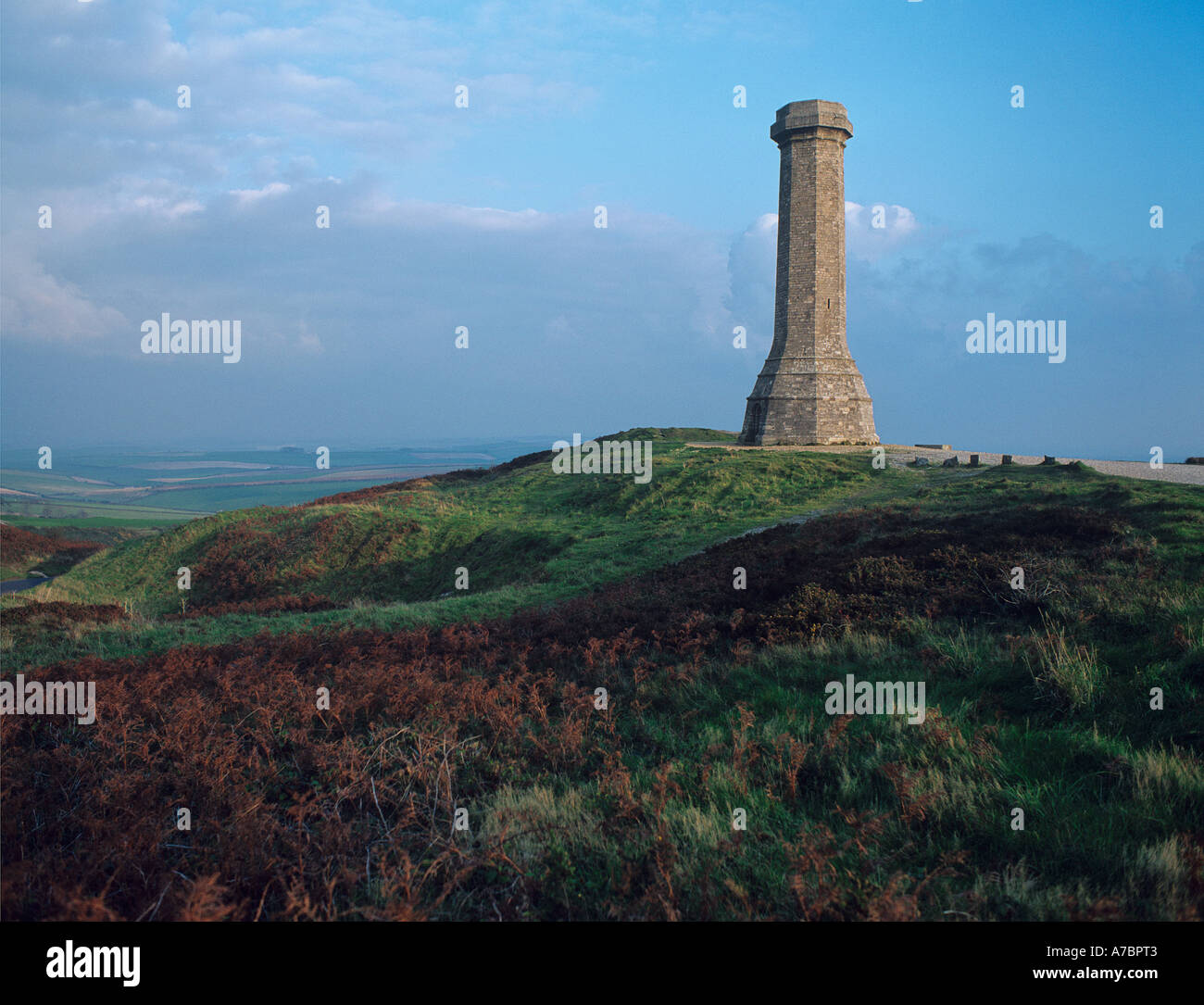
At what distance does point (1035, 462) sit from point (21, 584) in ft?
149

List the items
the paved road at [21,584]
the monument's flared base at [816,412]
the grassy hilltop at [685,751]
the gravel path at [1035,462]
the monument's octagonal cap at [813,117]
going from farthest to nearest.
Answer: the monument's flared base at [816,412], the monument's octagonal cap at [813,117], the paved road at [21,584], the gravel path at [1035,462], the grassy hilltop at [685,751]

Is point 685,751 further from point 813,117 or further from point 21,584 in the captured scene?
point 21,584

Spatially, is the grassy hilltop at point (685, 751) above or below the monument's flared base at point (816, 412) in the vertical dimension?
below

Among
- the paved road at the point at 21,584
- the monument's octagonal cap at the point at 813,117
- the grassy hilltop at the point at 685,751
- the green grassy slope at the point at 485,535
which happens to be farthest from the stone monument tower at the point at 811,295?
the paved road at the point at 21,584

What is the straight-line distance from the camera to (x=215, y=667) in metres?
8.57

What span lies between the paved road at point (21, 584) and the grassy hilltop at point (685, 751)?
74.8 feet

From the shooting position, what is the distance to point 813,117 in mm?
33812

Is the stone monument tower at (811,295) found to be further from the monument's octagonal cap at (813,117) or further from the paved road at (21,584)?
the paved road at (21,584)

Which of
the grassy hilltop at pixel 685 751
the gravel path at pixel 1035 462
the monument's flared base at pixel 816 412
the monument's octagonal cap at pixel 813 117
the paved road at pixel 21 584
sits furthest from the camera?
the monument's flared base at pixel 816 412

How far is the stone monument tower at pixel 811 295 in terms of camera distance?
113 ft

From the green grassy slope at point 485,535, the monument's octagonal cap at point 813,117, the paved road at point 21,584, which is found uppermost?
the monument's octagonal cap at point 813,117

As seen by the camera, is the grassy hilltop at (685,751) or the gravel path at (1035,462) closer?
the grassy hilltop at (685,751)
